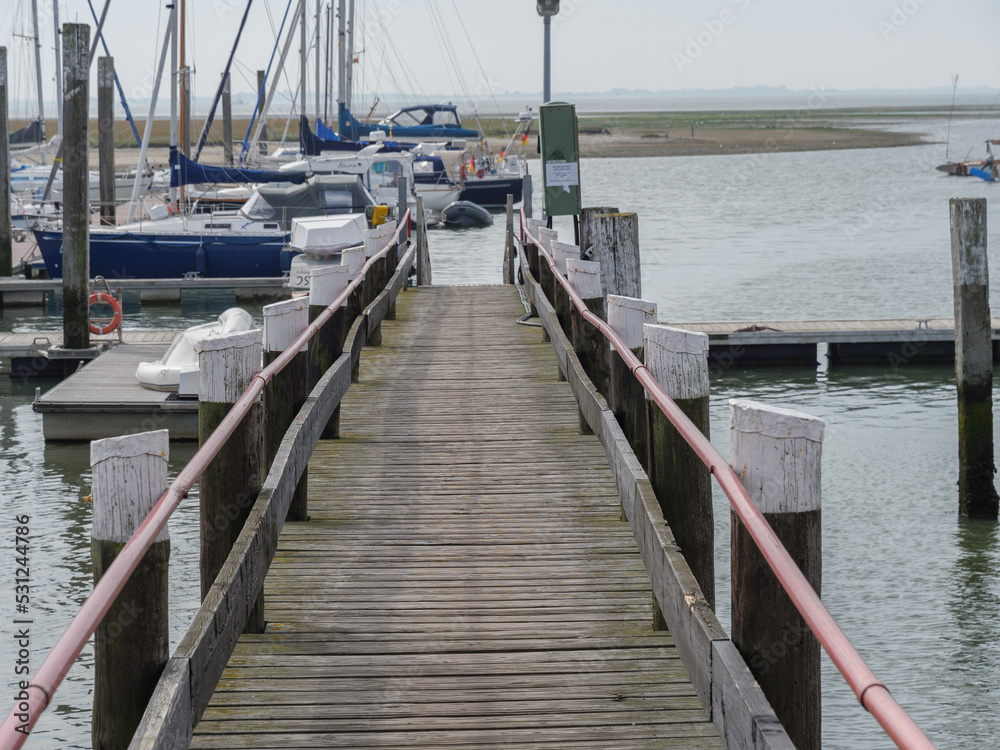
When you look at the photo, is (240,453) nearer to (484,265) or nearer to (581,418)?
(581,418)

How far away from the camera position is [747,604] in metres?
3.27

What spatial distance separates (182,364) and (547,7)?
693 centimetres

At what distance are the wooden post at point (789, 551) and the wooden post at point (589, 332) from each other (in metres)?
4.78

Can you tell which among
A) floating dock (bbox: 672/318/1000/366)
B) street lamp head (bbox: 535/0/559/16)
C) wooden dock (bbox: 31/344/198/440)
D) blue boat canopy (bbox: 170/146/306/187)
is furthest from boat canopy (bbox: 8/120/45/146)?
street lamp head (bbox: 535/0/559/16)

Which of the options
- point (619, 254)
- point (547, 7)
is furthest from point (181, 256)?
point (619, 254)

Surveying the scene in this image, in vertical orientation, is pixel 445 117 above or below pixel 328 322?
above

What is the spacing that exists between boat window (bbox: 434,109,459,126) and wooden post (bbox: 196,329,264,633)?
6725cm

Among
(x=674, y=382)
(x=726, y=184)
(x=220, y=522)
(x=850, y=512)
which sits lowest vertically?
(x=850, y=512)

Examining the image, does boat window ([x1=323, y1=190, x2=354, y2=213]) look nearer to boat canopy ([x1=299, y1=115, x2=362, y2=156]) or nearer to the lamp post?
the lamp post

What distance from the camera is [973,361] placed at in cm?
1229

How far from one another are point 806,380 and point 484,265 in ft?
60.7

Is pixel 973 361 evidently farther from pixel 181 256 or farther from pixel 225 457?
pixel 181 256

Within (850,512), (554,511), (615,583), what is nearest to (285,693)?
(615,583)

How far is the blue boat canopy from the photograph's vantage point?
30641 mm
